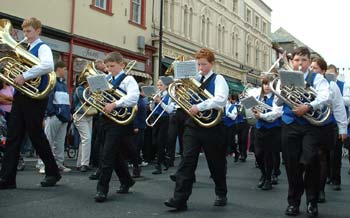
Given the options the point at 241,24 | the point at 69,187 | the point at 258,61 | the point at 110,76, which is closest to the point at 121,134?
the point at 110,76

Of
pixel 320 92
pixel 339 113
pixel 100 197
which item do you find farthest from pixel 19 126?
pixel 339 113

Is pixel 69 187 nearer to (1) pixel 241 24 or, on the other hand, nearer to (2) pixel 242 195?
(2) pixel 242 195

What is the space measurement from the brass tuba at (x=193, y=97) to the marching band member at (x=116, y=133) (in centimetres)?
54

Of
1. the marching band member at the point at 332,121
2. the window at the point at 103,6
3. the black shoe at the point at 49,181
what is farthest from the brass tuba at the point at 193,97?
the window at the point at 103,6

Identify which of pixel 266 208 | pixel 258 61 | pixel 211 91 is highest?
pixel 258 61

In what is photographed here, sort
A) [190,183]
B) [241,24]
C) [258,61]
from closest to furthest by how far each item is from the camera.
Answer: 1. [190,183]
2. [241,24]
3. [258,61]

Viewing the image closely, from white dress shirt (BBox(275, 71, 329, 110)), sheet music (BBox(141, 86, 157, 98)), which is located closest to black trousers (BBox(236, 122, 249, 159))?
sheet music (BBox(141, 86, 157, 98))

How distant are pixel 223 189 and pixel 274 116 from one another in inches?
76.1

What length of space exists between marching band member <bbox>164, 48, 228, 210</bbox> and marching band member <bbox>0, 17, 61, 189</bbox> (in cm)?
209

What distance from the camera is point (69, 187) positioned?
289 inches

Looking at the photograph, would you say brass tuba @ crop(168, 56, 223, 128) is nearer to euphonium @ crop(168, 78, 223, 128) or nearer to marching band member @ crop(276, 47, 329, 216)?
euphonium @ crop(168, 78, 223, 128)

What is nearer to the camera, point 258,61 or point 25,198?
point 25,198

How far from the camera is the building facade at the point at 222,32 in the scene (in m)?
27.9

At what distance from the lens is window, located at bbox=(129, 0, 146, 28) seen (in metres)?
24.2
